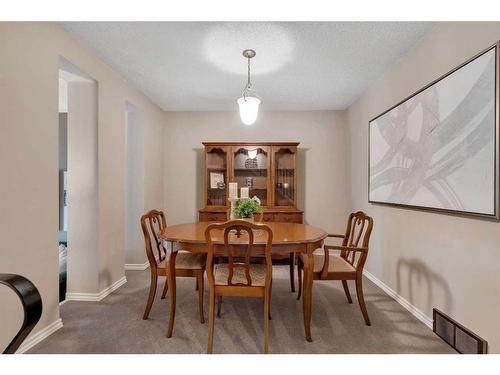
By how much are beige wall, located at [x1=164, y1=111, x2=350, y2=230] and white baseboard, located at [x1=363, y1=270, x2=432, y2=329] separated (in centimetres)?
126

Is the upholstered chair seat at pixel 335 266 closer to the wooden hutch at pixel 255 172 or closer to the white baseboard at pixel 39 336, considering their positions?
the wooden hutch at pixel 255 172

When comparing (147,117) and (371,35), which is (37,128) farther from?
(371,35)

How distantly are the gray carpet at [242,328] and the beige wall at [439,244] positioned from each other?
285 mm

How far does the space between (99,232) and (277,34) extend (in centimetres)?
245

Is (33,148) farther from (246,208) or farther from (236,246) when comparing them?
(246,208)

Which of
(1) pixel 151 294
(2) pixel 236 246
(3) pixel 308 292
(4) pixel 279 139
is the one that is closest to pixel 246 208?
(2) pixel 236 246

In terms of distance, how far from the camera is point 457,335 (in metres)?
1.83

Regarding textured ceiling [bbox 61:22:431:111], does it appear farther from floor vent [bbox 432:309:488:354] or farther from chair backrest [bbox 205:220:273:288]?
floor vent [bbox 432:309:488:354]

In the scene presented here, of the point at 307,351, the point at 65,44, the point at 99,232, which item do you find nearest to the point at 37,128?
the point at 65,44

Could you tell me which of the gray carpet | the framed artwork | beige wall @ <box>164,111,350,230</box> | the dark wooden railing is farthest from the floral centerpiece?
beige wall @ <box>164,111,350,230</box>

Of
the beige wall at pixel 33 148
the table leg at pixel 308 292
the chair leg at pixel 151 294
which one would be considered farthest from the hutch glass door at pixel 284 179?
the beige wall at pixel 33 148

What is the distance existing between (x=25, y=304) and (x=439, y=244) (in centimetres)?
244

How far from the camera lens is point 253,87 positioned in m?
3.38
